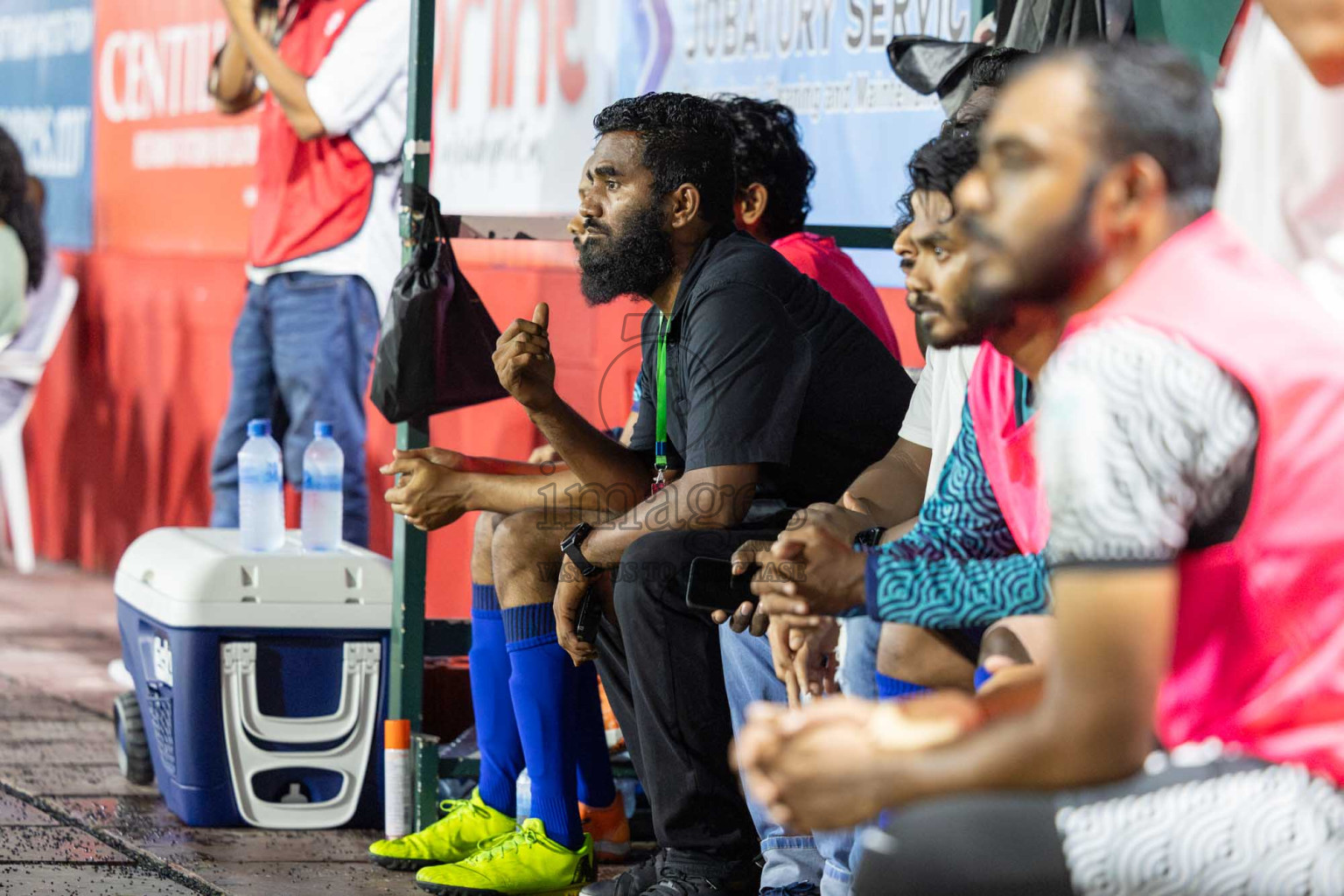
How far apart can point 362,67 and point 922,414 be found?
9.02 ft

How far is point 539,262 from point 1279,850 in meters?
3.61

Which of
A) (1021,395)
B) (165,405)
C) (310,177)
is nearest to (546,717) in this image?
(1021,395)

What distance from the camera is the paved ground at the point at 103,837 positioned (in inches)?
135

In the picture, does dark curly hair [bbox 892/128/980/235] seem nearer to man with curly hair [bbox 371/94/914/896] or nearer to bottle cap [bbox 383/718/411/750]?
man with curly hair [bbox 371/94/914/896]

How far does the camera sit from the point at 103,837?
375cm

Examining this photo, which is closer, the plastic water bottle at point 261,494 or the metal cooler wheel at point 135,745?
the plastic water bottle at point 261,494

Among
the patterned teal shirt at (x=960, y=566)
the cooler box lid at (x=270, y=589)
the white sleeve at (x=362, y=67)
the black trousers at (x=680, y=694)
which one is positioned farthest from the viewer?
the white sleeve at (x=362, y=67)

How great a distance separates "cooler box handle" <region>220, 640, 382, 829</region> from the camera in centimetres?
385

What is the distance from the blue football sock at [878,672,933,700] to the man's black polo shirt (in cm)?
72

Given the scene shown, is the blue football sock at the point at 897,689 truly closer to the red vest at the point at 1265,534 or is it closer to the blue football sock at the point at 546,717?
the red vest at the point at 1265,534

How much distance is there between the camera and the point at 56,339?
24.6 feet

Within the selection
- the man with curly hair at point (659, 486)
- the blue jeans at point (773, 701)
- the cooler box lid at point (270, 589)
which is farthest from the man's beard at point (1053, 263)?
the cooler box lid at point (270, 589)

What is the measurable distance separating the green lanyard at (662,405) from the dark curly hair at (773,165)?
1.94ft

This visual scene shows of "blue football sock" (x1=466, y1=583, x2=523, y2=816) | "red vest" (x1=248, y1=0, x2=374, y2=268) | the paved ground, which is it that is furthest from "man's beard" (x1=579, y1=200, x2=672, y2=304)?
"red vest" (x1=248, y1=0, x2=374, y2=268)
